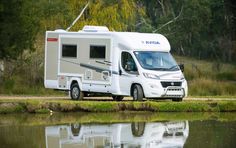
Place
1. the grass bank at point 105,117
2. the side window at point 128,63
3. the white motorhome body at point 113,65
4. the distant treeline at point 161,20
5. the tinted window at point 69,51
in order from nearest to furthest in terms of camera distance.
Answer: the grass bank at point 105,117
the white motorhome body at point 113,65
the side window at point 128,63
the tinted window at point 69,51
the distant treeline at point 161,20

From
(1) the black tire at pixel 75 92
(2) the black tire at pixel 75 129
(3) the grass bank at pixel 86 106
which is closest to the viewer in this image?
(2) the black tire at pixel 75 129

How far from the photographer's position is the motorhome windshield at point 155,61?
31.1m

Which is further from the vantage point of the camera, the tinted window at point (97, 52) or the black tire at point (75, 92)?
the black tire at point (75, 92)

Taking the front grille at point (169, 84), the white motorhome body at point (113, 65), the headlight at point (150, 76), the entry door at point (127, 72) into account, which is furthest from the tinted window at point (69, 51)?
the front grille at point (169, 84)

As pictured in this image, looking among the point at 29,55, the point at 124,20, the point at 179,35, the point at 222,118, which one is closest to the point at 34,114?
the point at 222,118

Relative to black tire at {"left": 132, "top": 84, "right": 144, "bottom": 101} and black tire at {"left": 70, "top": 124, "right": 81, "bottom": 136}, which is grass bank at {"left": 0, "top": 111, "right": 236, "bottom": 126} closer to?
black tire at {"left": 70, "top": 124, "right": 81, "bottom": 136}

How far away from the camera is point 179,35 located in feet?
228

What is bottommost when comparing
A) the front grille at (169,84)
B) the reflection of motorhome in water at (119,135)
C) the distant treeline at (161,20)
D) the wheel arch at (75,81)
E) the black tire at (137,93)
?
the reflection of motorhome in water at (119,135)

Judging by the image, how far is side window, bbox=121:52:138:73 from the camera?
3128 centimetres

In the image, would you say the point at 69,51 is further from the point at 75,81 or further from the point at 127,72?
the point at 127,72

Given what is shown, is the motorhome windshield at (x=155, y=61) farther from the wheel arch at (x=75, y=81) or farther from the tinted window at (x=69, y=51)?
the tinted window at (x=69, y=51)

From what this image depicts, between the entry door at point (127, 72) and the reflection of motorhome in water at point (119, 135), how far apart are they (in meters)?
5.65

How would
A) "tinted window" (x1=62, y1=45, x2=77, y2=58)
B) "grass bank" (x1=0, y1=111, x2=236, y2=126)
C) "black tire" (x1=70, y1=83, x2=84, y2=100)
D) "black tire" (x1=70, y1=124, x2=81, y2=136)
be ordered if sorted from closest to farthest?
"black tire" (x1=70, y1=124, x2=81, y2=136) → "grass bank" (x1=0, y1=111, x2=236, y2=126) → "black tire" (x1=70, y1=83, x2=84, y2=100) → "tinted window" (x1=62, y1=45, x2=77, y2=58)

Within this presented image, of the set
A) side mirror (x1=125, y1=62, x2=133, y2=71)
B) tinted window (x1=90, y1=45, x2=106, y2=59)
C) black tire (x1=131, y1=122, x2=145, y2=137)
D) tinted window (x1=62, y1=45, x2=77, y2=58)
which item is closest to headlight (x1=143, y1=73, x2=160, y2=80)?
side mirror (x1=125, y1=62, x2=133, y2=71)
